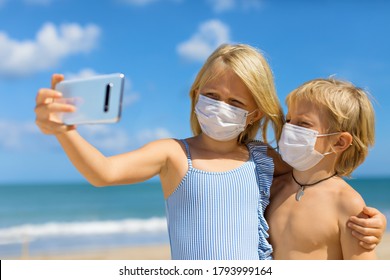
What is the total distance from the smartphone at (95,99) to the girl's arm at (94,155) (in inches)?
1.7

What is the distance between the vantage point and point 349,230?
3.46 metres

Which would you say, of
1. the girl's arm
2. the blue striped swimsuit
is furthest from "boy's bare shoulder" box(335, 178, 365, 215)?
the girl's arm

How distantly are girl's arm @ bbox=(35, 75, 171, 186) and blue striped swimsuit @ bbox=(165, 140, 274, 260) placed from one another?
0.85 feet

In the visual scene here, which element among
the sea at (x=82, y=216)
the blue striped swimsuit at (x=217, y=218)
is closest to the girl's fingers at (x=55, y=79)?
the blue striped swimsuit at (x=217, y=218)

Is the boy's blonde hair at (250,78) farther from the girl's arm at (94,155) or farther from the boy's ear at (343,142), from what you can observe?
the girl's arm at (94,155)

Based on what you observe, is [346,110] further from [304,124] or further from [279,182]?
[279,182]

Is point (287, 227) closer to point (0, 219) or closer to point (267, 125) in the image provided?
point (267, 125)

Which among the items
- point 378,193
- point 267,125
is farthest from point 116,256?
point 378,193

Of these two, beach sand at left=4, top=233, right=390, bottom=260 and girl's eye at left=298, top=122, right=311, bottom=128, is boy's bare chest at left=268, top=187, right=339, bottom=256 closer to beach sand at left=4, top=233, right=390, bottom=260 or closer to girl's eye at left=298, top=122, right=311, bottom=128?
girl's eye at left=298, top=122, right=311, bottom=128

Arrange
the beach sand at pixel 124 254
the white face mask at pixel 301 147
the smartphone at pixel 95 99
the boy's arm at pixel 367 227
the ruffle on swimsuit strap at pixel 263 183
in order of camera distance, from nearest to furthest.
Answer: the smartphone at pixel 95 99 < the boy's arm at pixel 367 227 < the ruffle on swimsuit strap at pixel 263 183 < the white face mask at pixel 301 147 < the beach sand at pixel 124 254

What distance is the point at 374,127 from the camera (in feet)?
12.8

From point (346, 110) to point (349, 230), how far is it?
0.78 metres

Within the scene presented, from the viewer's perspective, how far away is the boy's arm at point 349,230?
346cm

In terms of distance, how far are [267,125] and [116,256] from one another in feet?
33.7
